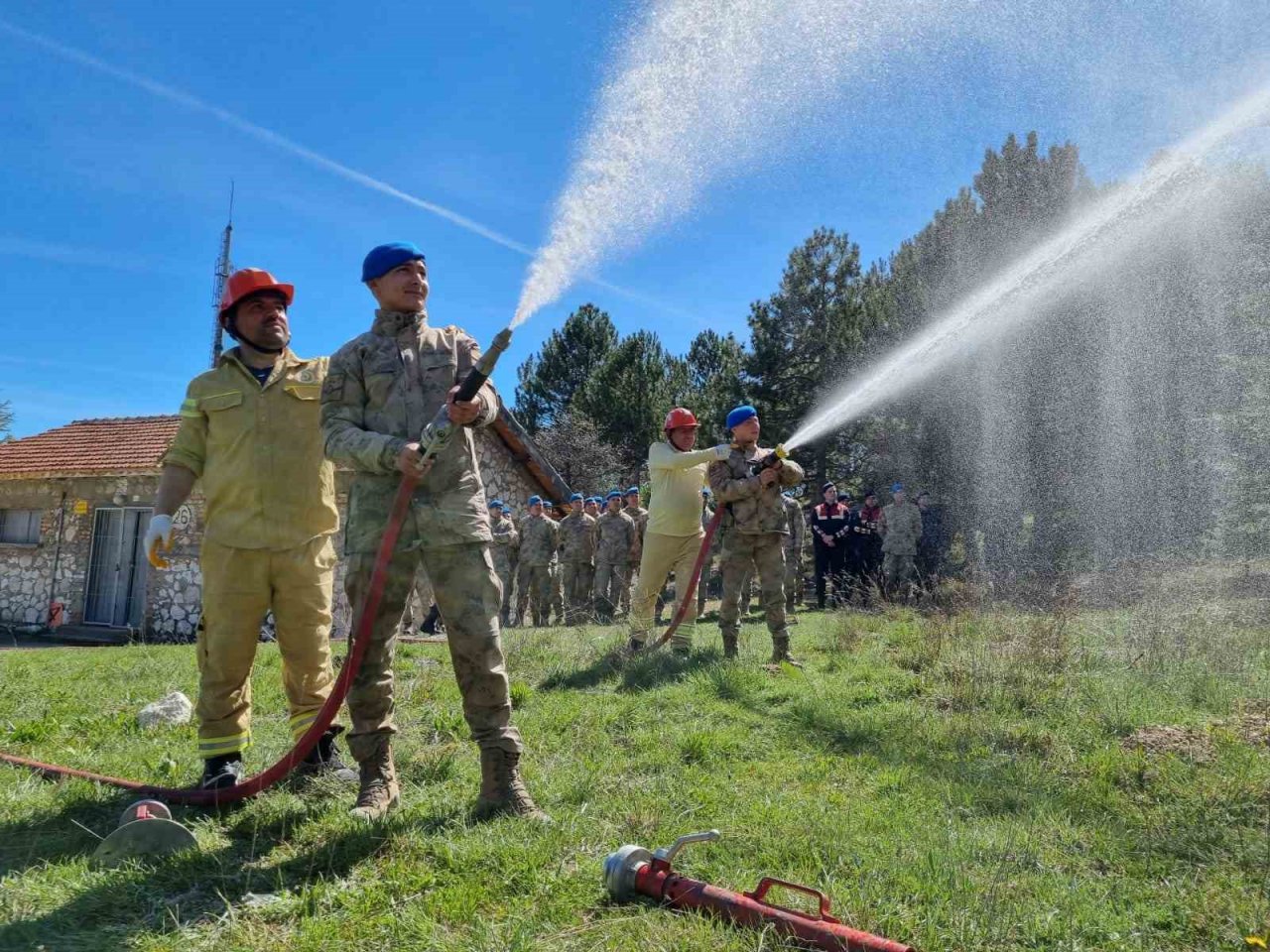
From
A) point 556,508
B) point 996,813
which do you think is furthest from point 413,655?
point 556,508

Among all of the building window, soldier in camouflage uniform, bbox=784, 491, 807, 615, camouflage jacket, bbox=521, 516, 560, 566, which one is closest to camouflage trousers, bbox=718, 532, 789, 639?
soldier in camouflage uniform, bbox=784, 491, 807, 615

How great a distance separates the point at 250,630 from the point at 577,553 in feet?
38.5

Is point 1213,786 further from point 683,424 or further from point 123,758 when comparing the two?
point 123,758

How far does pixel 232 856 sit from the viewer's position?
10.1 feet

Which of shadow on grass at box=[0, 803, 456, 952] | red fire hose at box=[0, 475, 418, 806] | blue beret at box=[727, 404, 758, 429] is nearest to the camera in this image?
shadow on grass at box=[0, 803, 456, 952]

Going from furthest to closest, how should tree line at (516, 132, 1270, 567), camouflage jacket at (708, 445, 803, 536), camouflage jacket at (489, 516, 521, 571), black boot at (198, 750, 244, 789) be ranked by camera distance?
camouflage jacket at (489, 516, 521, 571)
tree line at (516, 132, 1270, 567)
camouflage jacket at (708, 445, 803, 536)
black boot at (198, 750, 244, 789)

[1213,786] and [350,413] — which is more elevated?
[350,413]

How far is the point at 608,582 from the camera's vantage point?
594 inches

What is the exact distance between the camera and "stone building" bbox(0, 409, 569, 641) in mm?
15906

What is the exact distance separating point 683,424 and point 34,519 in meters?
17.5

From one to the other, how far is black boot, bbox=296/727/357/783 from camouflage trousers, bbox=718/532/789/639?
145 inches

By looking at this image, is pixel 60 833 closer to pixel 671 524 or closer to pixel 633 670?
pixel 633 670

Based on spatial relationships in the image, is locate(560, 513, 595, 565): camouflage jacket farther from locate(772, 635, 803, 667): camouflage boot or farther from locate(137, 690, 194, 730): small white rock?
locate(137, 690, 194, 730): small white rock

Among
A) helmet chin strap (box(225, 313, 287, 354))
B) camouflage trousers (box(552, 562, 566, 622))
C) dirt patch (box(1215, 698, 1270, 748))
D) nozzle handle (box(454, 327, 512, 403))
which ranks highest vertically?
helmet chin strap (box(225, 313, 287, 354))
